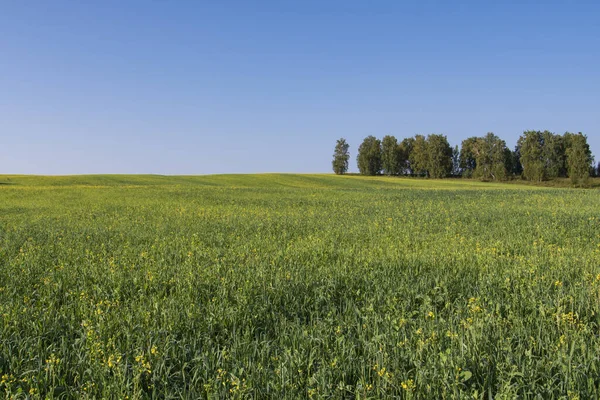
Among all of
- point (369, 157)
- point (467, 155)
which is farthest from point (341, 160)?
point (467, 155)

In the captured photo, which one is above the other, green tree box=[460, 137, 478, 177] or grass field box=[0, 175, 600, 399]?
green tree box=[460, 137, 478, 177]

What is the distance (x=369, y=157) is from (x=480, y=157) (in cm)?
2894

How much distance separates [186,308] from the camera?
510 cm

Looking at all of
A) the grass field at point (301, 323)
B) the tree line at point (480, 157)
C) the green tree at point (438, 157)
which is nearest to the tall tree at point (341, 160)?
the tree line at point (480, 157)

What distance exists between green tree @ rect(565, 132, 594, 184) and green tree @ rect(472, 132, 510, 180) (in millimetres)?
14387

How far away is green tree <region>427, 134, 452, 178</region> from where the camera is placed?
344 feet

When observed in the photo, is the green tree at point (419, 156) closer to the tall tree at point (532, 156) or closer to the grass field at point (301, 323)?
the tall tree at point (532, 156)

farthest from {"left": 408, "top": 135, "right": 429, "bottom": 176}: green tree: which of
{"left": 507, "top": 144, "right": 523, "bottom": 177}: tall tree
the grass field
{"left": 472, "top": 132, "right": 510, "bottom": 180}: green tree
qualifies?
the grass field

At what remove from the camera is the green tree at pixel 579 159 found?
8019 centimetres

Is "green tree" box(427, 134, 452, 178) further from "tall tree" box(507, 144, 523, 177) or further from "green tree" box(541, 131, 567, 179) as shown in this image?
"green tree" box(541, 131, 567, 179)

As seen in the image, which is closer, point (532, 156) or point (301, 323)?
point (301, 323)

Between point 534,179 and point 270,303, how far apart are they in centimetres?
9613

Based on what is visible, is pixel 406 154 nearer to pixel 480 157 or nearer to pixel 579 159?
pixel 480 157

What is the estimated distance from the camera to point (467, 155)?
370 feet
